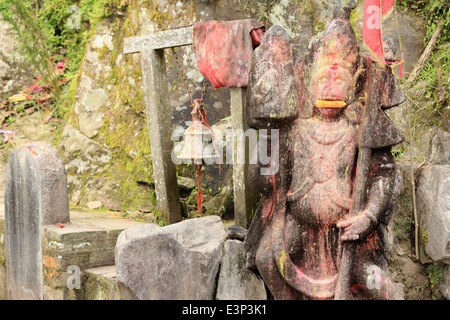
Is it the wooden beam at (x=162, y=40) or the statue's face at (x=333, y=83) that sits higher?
the wooden beam at (x=162, y=40)

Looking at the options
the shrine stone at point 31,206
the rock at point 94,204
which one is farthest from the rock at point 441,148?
the rock at point 94,204

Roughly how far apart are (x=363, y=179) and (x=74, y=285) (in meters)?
2.42

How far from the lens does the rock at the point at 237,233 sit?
4867 millimetres

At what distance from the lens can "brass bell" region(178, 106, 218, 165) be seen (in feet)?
16.8

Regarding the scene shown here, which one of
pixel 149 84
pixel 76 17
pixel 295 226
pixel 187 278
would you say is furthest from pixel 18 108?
pixel 295 226

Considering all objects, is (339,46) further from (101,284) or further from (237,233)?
(101,284)

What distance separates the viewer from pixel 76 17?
810cm

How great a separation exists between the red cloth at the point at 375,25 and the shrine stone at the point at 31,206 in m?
2.61

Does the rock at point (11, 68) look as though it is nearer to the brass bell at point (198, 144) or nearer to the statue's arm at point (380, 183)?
the brass bell at point (198, 144)

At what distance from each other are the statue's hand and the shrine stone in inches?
91.2

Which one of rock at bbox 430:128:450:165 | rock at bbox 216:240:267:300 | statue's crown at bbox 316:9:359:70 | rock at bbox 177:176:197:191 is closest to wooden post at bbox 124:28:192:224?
rock at bbox 177:176:197:191

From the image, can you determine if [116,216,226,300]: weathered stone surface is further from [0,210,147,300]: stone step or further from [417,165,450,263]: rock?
[417,165,450,263]: rock

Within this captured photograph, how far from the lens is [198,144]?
515 centimetres

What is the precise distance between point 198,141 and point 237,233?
33.2 inches
